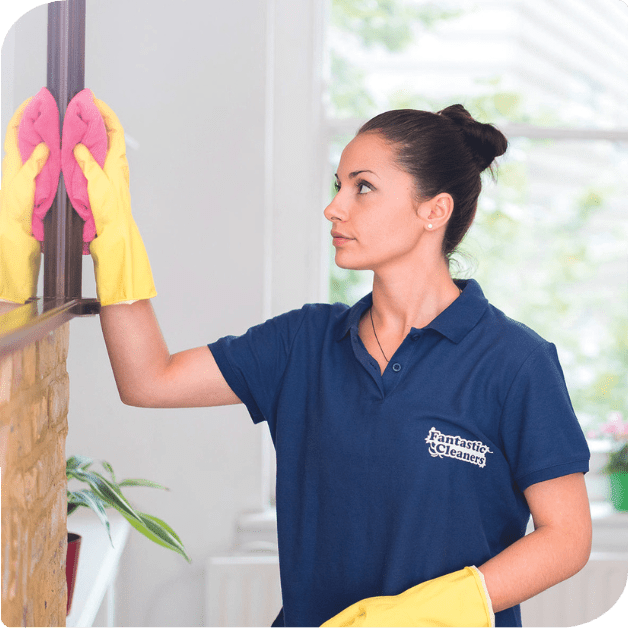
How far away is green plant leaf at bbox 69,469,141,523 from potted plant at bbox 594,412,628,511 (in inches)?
63.2

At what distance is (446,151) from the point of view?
1259 millimetres

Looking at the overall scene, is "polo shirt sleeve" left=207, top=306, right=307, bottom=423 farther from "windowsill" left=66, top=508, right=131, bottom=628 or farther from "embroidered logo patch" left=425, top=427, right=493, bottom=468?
"windowsill" left=66, top=508, right=131, bottom=628

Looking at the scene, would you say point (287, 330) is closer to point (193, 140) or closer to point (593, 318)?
point (193, 140)

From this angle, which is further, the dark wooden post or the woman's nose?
the woman's nose

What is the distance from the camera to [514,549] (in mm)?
1048

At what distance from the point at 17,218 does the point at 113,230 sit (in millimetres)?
142

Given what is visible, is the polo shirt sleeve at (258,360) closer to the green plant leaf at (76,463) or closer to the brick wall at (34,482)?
the brick wall at (34,482)

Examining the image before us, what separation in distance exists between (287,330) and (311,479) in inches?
10.9

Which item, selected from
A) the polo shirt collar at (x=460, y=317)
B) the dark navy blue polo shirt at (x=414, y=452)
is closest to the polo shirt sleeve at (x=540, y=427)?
the dark navy blue polo shirt at (x=414, y=452)

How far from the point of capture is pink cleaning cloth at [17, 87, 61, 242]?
3.49 ft

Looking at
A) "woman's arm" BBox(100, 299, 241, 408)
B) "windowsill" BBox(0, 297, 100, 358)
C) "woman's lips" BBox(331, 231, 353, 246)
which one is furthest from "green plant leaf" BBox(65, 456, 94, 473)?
"woman's lips" BBox(331, 231, 353, 246)

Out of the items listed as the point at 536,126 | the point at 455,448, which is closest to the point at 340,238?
the point at 455,448

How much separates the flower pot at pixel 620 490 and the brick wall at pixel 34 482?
1793mm

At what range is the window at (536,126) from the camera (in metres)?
2.31
